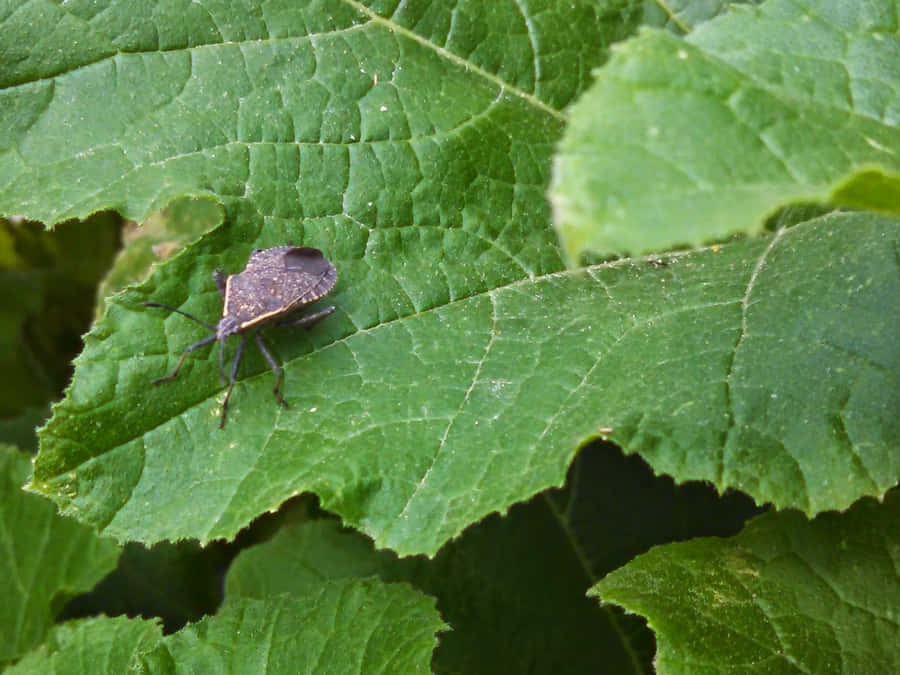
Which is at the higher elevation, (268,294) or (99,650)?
(268,294)

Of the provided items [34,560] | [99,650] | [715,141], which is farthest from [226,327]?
[715,141]

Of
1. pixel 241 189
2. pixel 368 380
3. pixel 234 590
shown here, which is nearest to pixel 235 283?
pixel 241 189

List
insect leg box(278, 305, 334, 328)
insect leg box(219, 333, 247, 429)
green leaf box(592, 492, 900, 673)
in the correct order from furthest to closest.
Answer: insect leg box(278, 305, 334, 328), insect leg box(219, 333, 247, 429), green leaf box(592, 492, 900, 673)

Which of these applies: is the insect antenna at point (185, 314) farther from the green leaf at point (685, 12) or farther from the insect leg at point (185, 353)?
the green leaf at point (685, 12)

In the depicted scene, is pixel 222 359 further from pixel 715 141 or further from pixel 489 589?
pixel 715 141

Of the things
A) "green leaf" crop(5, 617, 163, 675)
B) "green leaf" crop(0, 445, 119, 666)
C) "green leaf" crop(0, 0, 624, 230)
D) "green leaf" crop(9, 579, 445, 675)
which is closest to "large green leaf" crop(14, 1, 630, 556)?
"green leaf" crop(0, 0, 624, 230)

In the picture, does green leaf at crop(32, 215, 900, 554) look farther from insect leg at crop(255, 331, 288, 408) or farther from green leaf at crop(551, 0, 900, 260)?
green leaf at crop(551, 0, 900, 260)

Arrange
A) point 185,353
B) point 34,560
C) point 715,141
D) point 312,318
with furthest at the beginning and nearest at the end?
point 34,560
point 312,318
point 185,353
point 715,141
